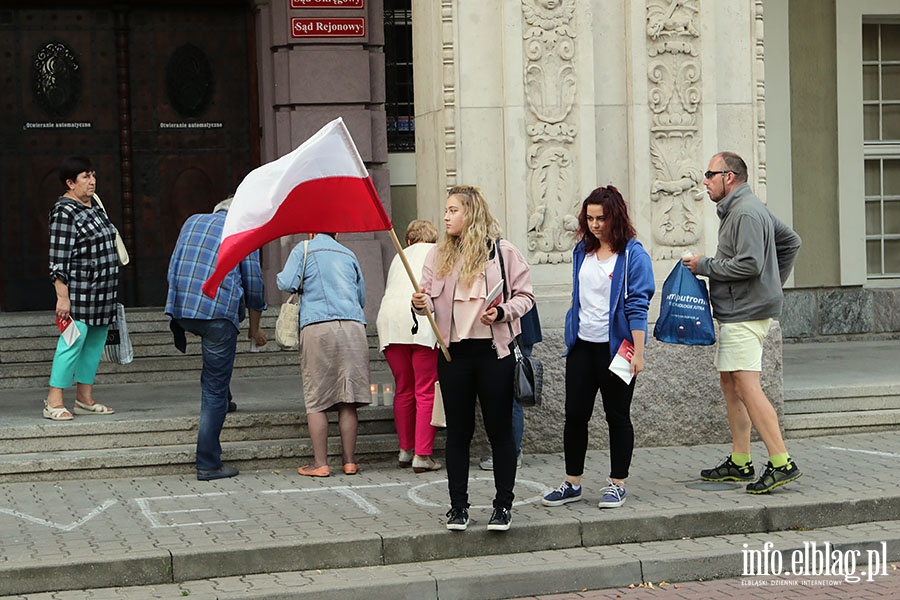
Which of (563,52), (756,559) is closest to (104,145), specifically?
(563,52)

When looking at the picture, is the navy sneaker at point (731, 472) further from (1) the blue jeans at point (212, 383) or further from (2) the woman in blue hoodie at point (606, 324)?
(1) the blue jeans at point (212, 383)

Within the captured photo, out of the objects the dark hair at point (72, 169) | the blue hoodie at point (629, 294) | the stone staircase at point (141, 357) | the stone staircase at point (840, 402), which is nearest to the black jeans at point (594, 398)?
the blue hoodie at point (629, 294)

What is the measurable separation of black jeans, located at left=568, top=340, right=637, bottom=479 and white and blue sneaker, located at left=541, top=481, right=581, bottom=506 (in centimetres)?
22

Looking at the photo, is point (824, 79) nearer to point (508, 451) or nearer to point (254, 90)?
point (254, 90)

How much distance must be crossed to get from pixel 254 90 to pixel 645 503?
28.1 ft

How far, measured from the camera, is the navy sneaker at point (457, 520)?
25.0 ft

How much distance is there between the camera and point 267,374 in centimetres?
1325

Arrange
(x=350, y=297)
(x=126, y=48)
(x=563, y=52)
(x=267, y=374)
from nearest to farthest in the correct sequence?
(x=350, y=297) → (x=563, y=52) → (x=267, y=374) → (x=126, y=48)

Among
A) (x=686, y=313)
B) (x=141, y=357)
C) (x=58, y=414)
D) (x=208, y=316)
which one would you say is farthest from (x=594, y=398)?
(x=141, y=357)

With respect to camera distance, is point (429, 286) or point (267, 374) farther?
point (267, 374)

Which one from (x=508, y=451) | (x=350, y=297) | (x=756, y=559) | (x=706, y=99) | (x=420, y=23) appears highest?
(x=420, y=23)

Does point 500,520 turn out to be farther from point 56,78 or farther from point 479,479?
point 56,78

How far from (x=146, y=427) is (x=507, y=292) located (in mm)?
3562

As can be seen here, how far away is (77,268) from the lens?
1030 centimetres
